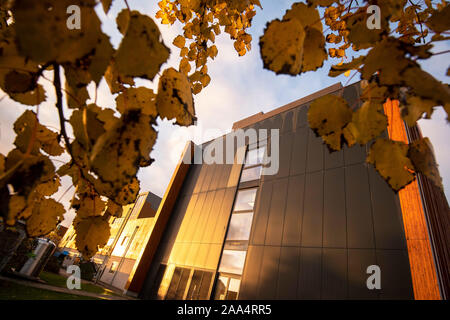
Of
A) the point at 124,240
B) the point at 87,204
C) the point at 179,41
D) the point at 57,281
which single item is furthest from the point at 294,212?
the point at 124,240

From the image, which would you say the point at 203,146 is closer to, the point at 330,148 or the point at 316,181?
the point at 316,181

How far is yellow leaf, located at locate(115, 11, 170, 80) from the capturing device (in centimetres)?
36

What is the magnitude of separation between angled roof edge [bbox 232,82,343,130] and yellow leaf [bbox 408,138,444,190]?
7974 mm

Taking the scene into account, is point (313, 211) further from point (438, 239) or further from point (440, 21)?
point (440, 21)

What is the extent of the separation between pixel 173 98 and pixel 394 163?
1.90 ft

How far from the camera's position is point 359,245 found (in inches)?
176

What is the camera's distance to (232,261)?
6.57m

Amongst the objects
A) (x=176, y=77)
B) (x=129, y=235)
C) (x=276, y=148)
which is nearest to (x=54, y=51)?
(x=176, y=77)

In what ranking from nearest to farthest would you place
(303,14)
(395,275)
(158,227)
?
1. (303,14)
2. (395,275)
3. (158,227)

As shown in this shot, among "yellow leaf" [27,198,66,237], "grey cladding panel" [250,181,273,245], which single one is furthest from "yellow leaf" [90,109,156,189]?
"grey cladding panel" [250,181,273,245]

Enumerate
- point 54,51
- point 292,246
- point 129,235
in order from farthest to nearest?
point 129,235, point 292,246, point 54,51

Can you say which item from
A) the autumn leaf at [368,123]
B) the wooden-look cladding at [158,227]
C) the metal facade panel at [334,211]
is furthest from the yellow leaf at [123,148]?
the wooden-look cladding at [158,227]

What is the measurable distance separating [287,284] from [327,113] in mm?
5622

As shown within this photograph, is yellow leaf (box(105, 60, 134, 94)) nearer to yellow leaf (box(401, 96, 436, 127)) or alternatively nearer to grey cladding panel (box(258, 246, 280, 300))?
yellow leaf (box(401, 96, 436, 127))
